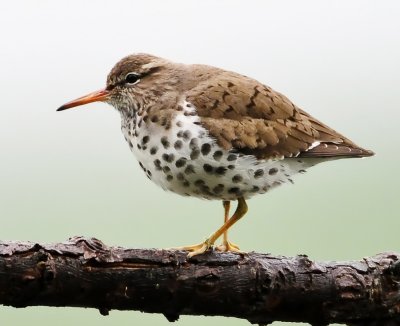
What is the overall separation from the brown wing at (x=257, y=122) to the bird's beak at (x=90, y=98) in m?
0.80

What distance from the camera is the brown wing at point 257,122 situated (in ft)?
17.4

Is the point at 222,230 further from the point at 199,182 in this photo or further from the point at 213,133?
the point at 213,133

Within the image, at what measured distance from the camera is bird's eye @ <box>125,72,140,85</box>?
5988 millimetres

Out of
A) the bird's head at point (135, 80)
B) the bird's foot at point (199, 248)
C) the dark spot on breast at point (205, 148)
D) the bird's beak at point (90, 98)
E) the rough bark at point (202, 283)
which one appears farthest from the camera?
the bird's head at point (135, 80)

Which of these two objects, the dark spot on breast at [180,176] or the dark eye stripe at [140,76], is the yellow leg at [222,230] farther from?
the dark eye stripe at [140,76]

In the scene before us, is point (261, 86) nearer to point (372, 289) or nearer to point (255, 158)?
point (255, 158)

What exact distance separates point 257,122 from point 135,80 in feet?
3.77

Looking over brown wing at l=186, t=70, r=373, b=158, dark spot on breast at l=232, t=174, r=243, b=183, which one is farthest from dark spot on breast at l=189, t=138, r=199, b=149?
dark spot on breast at l=232, t=174, r=243, b=183

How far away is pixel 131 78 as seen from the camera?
6000mm

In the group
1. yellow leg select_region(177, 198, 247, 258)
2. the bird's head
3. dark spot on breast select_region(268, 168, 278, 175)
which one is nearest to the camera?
yellow leg select_region(177, 198, 247, 258)

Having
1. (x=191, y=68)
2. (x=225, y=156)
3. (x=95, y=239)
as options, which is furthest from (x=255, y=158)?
(x=95, y=239)

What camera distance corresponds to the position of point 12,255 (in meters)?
4.13

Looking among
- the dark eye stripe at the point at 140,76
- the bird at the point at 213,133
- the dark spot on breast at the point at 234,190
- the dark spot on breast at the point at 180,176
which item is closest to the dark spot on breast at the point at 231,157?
the bird at the point at 213,133

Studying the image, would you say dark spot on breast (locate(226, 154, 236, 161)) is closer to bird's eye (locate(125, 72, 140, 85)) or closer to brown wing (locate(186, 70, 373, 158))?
brown wing (locate(186, 70, 373, 158))
